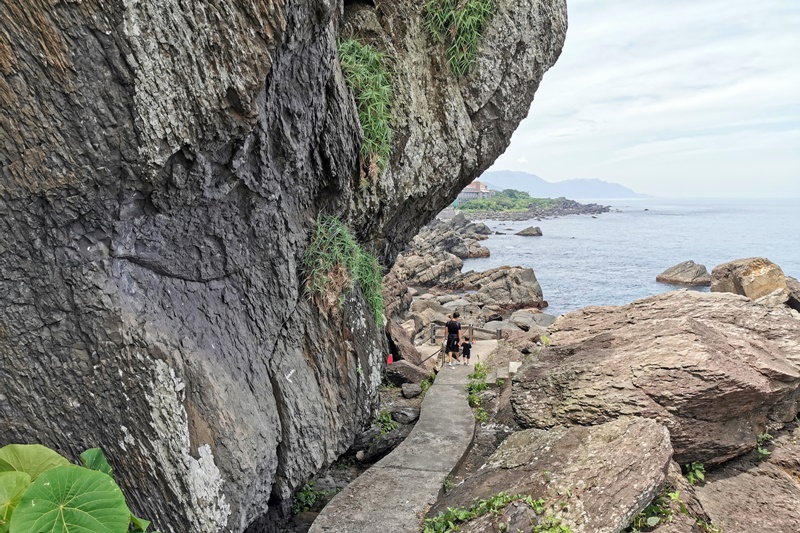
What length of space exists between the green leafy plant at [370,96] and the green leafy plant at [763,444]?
6868 millimetres

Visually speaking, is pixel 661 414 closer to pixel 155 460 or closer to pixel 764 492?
pixel 764 492

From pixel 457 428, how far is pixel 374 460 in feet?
5.48

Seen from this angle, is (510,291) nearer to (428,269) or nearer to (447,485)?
(428,269)

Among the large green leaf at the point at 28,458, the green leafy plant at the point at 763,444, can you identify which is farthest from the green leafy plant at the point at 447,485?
the large green leaf at the point at 28,458

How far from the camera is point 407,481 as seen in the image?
25.1 feet

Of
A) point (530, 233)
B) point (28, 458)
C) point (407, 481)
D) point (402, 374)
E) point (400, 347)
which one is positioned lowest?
point (530, 233)

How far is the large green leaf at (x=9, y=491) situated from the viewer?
3.61 metres

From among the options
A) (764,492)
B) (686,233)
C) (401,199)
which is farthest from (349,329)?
(686,233)

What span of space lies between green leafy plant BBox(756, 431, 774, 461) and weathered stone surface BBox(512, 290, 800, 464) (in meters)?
0.14

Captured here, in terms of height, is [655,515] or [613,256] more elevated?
[655,515]

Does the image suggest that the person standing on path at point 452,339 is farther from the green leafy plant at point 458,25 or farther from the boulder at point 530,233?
the boulder at point 530,233

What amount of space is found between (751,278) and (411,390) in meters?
17.8

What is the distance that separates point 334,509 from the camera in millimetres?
7035

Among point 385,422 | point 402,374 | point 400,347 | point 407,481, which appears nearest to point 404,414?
point 385,422
